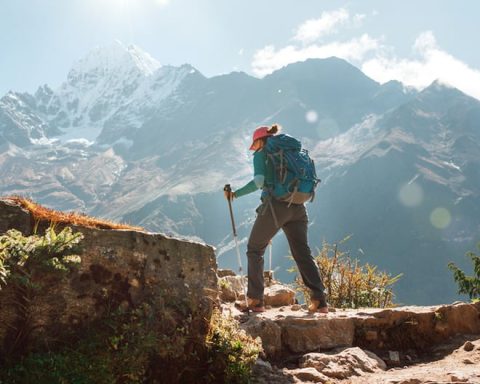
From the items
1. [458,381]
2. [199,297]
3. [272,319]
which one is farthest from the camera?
[272,319]

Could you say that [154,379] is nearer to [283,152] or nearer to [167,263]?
[167,263]

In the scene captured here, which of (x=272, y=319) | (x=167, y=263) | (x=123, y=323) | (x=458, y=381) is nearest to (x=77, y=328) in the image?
(x=123, y=323)

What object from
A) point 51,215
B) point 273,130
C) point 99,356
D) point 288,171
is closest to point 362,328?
point 288,171

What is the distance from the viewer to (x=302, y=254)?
7.72 metres

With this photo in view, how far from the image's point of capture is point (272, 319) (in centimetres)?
688

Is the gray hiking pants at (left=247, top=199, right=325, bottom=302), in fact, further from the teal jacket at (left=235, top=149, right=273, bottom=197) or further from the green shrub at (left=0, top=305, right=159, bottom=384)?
the green shrub at (left=0, top=305, right=159, bottom=384)

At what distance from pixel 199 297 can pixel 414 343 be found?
12.8 ft

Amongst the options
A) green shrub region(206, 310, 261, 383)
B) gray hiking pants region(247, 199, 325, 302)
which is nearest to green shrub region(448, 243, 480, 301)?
gray hiking pants region(247, 199, 325, 302)

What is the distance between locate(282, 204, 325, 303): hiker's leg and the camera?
7707mm

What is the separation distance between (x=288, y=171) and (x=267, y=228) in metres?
0.96

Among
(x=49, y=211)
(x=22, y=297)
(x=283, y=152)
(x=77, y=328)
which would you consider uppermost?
(x=283, y=152)

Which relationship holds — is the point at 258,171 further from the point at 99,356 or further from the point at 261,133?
the point at 99,356

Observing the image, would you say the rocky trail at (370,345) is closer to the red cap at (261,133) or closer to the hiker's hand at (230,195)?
the hiker's hand at (230,195)

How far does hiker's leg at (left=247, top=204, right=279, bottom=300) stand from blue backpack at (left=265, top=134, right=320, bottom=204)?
383 mm
